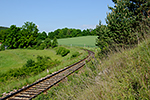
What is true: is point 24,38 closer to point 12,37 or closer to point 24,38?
point 24,38

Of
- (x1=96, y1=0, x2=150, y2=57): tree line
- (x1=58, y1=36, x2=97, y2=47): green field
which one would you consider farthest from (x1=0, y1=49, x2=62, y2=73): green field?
(x1=96, y1=0, x2=150, y2=57): tree line

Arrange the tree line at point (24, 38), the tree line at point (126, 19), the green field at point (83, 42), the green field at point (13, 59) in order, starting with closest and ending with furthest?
the tree line at point (126, 19)
the green field at point (13, 59)
the green field at point (83, 42)
the tree line at point (24, 38)

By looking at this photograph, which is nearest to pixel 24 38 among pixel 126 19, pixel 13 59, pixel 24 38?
pixel 24 38

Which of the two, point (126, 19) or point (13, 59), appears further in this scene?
point (13, 59)

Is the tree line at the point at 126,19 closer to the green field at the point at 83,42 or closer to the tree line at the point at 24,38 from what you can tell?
the green field at the point at 83,42

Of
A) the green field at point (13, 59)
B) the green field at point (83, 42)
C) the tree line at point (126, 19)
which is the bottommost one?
the green field at point (13, 59)

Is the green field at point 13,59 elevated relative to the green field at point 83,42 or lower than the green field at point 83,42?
lower

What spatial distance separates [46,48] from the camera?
62.2 meters

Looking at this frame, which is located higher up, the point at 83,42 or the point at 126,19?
the point at 126,19

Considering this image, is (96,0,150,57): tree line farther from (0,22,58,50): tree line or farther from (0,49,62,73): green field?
(0,22,58,50): tree line

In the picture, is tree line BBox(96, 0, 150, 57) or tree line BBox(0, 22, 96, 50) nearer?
tree line BBox(96, 0, 150, 57)

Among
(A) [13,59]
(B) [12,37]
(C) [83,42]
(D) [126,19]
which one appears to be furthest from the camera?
(C) [83,42]

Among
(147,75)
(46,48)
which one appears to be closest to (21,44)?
(46,48)

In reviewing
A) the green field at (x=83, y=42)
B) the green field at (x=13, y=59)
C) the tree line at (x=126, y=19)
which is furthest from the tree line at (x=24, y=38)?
the tree line at (x=126, y=19)
